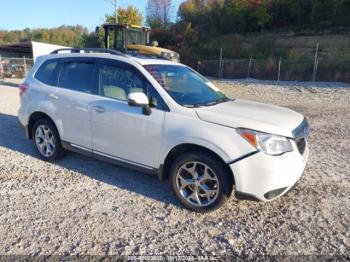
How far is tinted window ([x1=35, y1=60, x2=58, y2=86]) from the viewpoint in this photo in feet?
16.5

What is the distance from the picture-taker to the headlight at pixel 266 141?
3240mm

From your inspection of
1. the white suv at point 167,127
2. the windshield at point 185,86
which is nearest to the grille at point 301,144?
the white suv at point 167,127

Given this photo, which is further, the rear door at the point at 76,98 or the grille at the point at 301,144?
the rear door at the point at 76,98

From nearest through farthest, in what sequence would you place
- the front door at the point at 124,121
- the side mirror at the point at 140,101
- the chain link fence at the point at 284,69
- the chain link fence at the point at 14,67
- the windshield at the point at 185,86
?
the side mirror at the point at 140,101
the front door at the point at 124,121
the windshield at the point at 185,86
the chain link fence at the point at 284,69
the chain link fence at the point at 14,67

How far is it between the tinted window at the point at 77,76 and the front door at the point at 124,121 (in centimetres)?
21

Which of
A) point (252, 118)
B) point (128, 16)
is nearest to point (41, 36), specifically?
point (128, 16)

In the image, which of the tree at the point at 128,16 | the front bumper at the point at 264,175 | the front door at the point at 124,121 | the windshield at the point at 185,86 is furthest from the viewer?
the tree at the point at 128,16

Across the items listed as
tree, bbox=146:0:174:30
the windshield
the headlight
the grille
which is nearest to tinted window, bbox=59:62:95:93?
the windshield

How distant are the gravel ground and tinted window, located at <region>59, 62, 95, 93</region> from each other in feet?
4.21

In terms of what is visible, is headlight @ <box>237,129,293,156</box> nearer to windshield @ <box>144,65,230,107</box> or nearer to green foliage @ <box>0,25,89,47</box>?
windshield @ <box>144,65,230,107</box>

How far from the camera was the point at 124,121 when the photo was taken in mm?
4016

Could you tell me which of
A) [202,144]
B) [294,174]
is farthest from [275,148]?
[202,144]

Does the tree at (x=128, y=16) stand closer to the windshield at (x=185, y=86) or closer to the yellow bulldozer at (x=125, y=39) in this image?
the yellow bulldozer at (x=125, y=39)

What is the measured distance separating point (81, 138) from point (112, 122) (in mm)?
746
